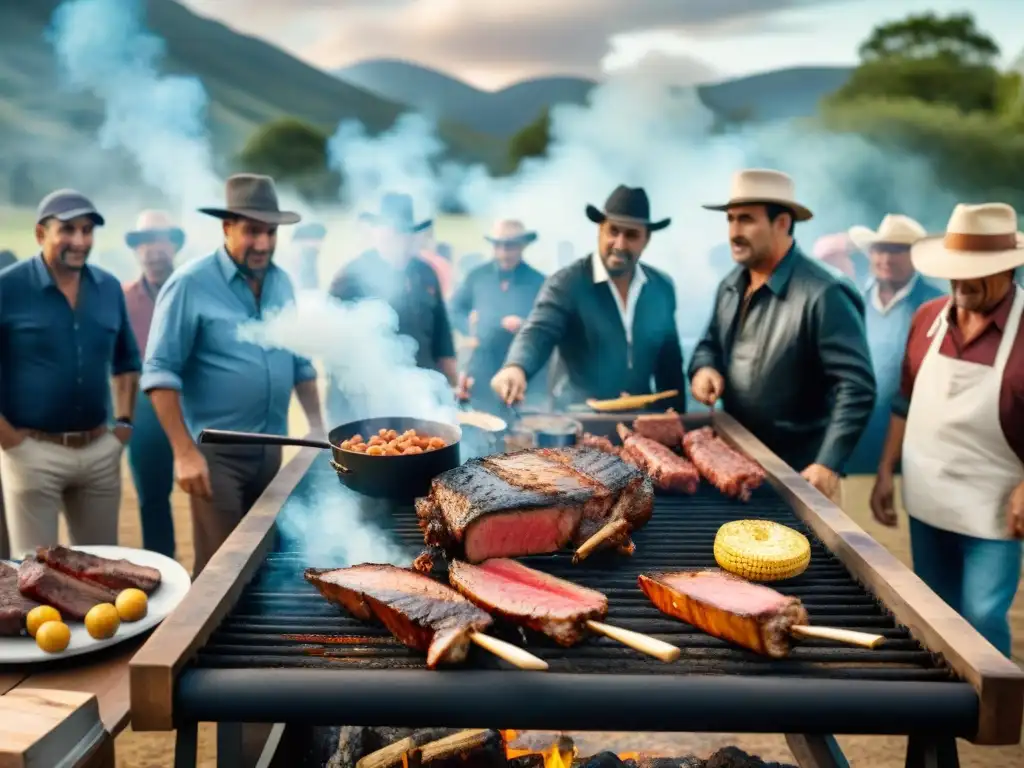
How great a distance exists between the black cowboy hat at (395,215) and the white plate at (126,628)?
4.50 m

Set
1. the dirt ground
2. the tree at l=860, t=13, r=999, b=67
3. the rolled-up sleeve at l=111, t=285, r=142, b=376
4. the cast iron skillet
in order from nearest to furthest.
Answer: the cast iron skillet → the dirt ground → the rolled-up sleeve at l=111, t=285, r=142, b=376 → the tree at l=860, t=13, r=999, b=67

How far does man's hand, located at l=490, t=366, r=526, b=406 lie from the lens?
165 inches

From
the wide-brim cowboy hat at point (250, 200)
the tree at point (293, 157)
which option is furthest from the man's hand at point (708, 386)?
the tree at point (293, 157)

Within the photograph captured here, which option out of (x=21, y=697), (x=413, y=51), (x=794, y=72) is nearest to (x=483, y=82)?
→ (x=413, y=51)

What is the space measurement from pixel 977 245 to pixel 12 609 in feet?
14.4

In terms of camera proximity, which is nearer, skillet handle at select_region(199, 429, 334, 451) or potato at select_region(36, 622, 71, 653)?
potato at select_region(36, 622, 71, 653)

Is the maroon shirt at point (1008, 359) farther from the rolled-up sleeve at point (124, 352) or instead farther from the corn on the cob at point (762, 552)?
the rolled-up sleeve at point (124, 352)

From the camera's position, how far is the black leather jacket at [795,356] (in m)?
4.12

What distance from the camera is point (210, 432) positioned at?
117 inches

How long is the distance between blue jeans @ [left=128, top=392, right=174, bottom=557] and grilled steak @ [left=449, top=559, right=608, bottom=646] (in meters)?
4.82

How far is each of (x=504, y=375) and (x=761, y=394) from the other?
1513 mm

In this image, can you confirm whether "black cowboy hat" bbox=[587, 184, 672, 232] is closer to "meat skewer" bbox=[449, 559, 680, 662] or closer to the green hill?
"meat skewer" bbox=[449, 559, 680, 662]

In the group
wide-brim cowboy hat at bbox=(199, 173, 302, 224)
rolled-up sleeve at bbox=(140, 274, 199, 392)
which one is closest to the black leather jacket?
wide-brim cowboy hat at bbox=(199, 173, 302, 224)

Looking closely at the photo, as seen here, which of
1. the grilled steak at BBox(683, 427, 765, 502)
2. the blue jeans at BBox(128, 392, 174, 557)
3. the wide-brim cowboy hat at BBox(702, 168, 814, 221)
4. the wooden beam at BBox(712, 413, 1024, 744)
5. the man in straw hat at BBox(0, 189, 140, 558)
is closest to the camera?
the wooden beam at BBox(712, 413, 1024, 744)
